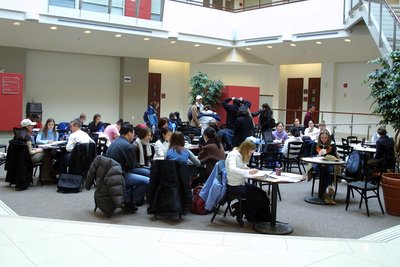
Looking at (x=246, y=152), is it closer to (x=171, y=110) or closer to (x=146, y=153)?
(x=146, y=153)

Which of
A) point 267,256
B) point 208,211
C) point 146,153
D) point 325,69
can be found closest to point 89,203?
point 146,153

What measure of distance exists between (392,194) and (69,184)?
5497 millimetres

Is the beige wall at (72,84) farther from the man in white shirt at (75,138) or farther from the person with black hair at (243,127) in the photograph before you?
the person with black hair at (243,127)

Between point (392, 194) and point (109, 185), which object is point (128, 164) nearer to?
point (109, 185)

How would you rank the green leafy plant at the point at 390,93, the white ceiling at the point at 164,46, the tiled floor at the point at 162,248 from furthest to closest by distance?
the white ceiling at the point at 164,46 < the green leafy plant at the point at 390,93 < the tiled floor at the point at 162,248

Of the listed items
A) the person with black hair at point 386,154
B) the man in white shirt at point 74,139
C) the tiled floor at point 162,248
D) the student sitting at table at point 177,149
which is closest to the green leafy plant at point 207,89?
the person with black hair at point 386,154

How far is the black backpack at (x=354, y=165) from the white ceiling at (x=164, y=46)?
7.37 metres

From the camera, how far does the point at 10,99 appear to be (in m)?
14.8

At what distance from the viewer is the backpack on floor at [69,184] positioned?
8.00 m

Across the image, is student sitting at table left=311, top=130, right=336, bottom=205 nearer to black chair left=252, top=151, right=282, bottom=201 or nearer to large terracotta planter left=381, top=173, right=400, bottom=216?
large terracotta planter left=381, top=173, right=400, bottom=216

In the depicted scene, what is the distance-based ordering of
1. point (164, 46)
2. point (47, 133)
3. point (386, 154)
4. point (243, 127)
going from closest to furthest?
point (386, 154), point (47, 133), point (243, 127), point (164, 46)

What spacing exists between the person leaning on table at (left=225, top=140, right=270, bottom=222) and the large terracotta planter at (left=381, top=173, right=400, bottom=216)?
2246mm

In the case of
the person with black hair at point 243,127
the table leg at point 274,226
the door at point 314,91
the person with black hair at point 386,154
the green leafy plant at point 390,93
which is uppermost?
the door at point 314,91

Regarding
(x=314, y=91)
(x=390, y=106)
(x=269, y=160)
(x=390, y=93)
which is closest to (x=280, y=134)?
(x=269, y=160)
